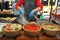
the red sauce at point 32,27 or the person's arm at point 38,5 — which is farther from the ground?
the person's arm at point 38,5

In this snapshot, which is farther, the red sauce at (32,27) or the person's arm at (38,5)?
the person's arm at (38,5)

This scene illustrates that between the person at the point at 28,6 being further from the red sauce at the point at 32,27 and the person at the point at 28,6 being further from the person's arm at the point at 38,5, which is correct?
the red sauce at the point at 32,27

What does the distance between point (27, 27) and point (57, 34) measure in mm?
295

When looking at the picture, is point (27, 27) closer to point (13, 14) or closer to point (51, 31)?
point (51, 31)

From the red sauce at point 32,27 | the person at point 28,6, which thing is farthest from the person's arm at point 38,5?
the red sauce at point 32,27

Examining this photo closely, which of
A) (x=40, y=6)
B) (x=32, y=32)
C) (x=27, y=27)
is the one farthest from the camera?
(x=40, y=6)

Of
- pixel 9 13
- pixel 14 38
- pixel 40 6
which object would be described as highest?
pixel 40 6

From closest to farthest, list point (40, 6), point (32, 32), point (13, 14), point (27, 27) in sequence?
point (32, 32)
point (27, 27)
point (40, 6)
point (13, 14)

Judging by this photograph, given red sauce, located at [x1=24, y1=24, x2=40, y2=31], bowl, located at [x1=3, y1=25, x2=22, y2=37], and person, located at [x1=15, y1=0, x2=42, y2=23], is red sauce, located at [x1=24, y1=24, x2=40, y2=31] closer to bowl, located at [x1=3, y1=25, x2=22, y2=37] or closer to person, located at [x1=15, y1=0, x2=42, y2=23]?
bowl, located at [x1=3, y1=25, x2=22, y2=37]

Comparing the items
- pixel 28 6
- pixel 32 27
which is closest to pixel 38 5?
pixel 28 6

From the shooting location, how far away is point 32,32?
106cm

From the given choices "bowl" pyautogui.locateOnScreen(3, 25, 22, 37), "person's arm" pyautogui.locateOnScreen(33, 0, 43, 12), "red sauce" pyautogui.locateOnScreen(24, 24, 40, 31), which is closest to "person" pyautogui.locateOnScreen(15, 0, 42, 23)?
"person's arm" pyautogui.locateOnScreen(33, 0, 43, 12)

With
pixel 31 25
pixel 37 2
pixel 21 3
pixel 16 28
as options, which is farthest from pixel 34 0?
pixel 16 28

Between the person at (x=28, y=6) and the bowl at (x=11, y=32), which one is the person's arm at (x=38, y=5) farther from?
the bowl at (x=11, y=32)
